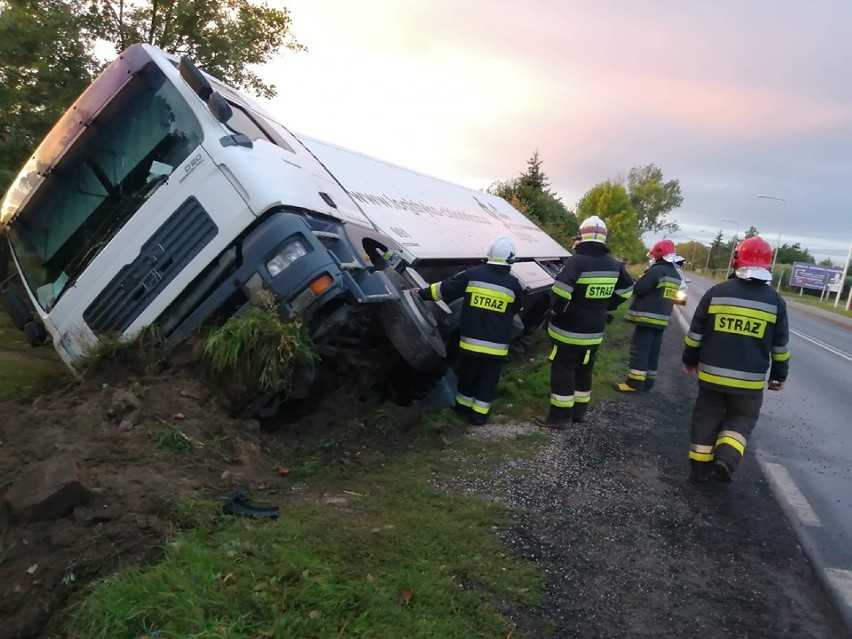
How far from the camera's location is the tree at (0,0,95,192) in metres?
8.05

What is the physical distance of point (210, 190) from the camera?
14.1 feet

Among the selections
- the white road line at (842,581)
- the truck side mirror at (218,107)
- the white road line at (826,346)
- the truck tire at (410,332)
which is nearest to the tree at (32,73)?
the truck side mirror at (218,107)

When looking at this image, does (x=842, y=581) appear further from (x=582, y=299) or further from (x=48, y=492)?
(x=48, y=492)

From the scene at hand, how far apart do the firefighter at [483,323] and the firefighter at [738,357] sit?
4.75ft

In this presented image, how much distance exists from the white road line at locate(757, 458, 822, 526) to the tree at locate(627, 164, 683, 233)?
52618 mm

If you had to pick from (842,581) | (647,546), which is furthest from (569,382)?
(842,581)

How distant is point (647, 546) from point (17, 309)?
443 cm

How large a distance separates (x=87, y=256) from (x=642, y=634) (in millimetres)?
3967

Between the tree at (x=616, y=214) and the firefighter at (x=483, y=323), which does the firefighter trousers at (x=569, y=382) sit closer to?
the firefighter at (x=483, y=323)

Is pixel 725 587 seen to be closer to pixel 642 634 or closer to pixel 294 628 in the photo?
pixel 642 634

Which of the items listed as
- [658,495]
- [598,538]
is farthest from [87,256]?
[658,495]

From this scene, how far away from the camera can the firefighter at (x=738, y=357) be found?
468 centimetres

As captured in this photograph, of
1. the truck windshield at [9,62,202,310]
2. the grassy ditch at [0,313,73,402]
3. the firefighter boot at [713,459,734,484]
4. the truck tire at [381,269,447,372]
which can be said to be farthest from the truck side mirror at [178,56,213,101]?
the firefighter boot at [713,459,734,484]

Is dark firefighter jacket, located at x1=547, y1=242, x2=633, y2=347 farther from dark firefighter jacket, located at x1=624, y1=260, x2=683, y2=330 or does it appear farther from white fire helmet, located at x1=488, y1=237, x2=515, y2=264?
dark firefighter jacket, located at x1=624, y1=260, x2=683, y2=330
